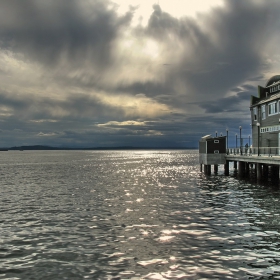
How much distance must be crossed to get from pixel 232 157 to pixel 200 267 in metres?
41.8

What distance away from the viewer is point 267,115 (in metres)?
50.3

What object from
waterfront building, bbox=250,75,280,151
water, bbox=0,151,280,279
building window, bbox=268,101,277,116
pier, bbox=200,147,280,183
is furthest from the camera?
building window, bbox=268,101,277,116

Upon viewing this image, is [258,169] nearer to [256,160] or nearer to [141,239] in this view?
[256,160]

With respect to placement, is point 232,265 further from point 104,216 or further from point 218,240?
point 104,216

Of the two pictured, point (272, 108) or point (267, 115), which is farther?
point (267, 115)

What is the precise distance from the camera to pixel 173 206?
85.8 feet

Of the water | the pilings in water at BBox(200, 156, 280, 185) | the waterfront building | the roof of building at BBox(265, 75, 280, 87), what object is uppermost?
the roof of building at BBox(265, 75, 280, 87)

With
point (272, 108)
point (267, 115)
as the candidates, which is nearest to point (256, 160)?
point (272, 108)

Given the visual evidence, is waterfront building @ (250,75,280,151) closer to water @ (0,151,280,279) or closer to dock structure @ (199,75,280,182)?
dock structure @ (199,75,280,182)

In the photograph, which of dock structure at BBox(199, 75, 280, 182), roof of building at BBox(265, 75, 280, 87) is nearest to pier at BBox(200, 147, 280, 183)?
dock structure at BBox(199, 75, 280, 182)

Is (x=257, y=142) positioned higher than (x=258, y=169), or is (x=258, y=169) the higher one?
(x=257, y=142)

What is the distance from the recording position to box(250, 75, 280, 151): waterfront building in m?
46.3

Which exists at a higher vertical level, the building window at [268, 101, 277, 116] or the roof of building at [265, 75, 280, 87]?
the roof of building at [265, 75, 280, 87]

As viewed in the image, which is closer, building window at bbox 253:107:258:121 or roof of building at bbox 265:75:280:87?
building window at bbox 253:107:258:121
